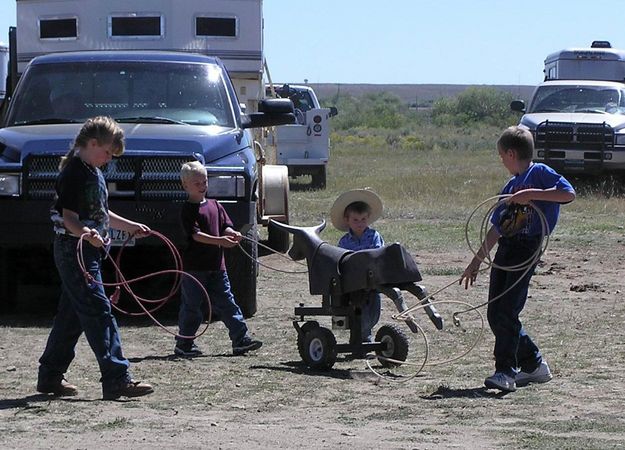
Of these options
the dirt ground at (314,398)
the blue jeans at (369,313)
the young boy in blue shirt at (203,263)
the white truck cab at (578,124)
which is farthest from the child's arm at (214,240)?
the white truck cab at (578,124)

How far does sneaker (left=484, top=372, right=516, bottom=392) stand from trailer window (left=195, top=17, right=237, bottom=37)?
828 centimetres

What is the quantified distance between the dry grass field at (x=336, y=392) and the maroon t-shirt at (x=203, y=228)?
626mm

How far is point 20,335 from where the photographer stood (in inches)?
372

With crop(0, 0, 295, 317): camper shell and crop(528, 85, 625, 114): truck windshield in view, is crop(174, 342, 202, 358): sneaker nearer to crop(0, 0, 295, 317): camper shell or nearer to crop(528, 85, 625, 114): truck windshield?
crop(0, 0, 295, 317): camper shell

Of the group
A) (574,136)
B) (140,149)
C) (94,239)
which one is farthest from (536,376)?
(574,136)

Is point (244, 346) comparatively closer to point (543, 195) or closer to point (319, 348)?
point (319, 348)

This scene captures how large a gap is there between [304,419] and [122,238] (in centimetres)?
324

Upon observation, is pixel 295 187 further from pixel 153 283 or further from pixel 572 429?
pixel 572 429

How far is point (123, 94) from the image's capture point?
10719mm

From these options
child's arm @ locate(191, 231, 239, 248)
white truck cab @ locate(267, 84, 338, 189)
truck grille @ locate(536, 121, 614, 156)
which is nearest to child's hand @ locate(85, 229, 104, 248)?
child's arm @ locate(191, 231, 239, 248)

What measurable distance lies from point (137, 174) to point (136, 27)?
5.45m

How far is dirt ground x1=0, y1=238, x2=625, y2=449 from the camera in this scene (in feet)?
20.1

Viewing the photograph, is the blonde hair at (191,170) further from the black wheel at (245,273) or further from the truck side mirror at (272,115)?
the truck side mirror at (272,115)

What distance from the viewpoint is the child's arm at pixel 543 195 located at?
7242mm
